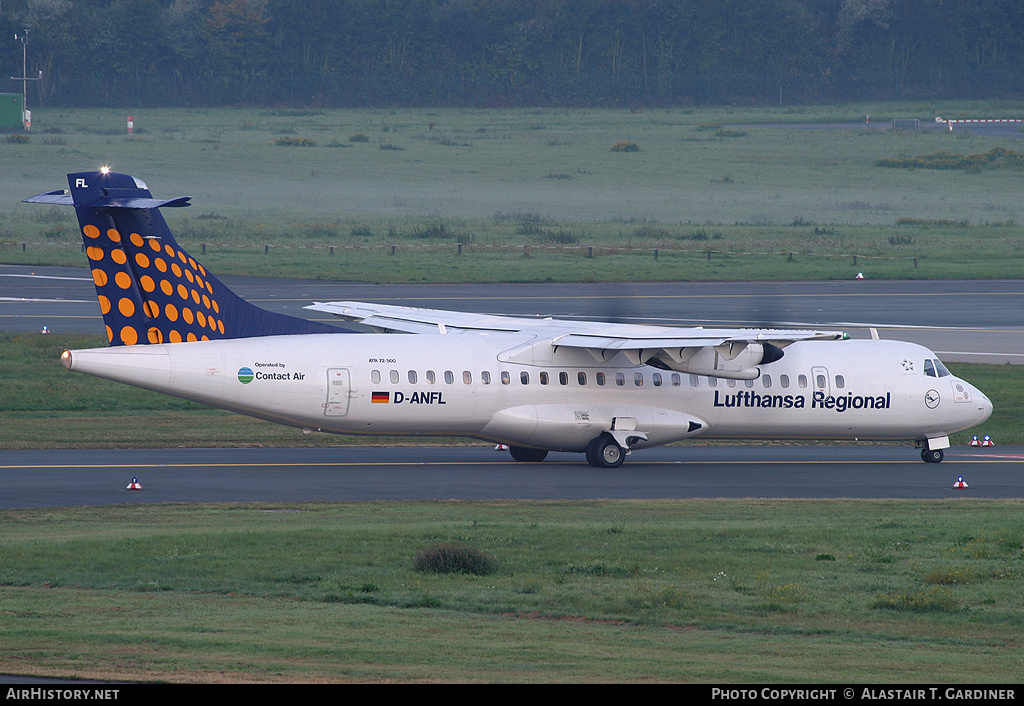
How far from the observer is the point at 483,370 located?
3038cm

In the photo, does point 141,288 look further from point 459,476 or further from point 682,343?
point 682,343

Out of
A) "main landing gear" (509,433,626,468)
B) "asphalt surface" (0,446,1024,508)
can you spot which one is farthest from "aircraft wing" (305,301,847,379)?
"asphalt surface" (0,446,1024,508)

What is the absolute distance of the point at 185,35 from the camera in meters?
157

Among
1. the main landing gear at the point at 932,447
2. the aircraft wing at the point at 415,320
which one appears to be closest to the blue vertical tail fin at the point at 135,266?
the aircraft wing at the point at 415,320

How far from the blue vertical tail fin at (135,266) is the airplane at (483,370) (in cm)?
3

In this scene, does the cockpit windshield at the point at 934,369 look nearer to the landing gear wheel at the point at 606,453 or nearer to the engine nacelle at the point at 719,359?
the engine nacelle at the point at 719,359

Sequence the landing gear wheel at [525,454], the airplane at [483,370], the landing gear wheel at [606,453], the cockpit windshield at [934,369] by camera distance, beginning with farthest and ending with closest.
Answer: the cockpit windshield at [934,369]
the landing gear wheel at [525,454]
the landing gear wheel at [606,453]
the airplane at [483,370]

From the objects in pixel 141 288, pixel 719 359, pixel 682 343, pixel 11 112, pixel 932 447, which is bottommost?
pixel 932 447

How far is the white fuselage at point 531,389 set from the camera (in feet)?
93.0

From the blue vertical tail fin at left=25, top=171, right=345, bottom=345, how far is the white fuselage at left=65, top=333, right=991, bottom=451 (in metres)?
0.51

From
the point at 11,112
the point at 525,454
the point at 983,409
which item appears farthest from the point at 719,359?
the point at 11,112

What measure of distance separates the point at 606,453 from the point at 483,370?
3564mm

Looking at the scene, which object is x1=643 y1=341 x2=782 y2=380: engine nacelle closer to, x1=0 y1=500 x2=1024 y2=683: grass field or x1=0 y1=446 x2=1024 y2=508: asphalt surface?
x1=0 y1=446 x2=1024 y2=508: asphalt surface

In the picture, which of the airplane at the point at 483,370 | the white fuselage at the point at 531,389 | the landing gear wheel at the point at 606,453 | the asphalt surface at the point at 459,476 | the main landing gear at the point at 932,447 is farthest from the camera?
the main landing gear at the point at 932,447
